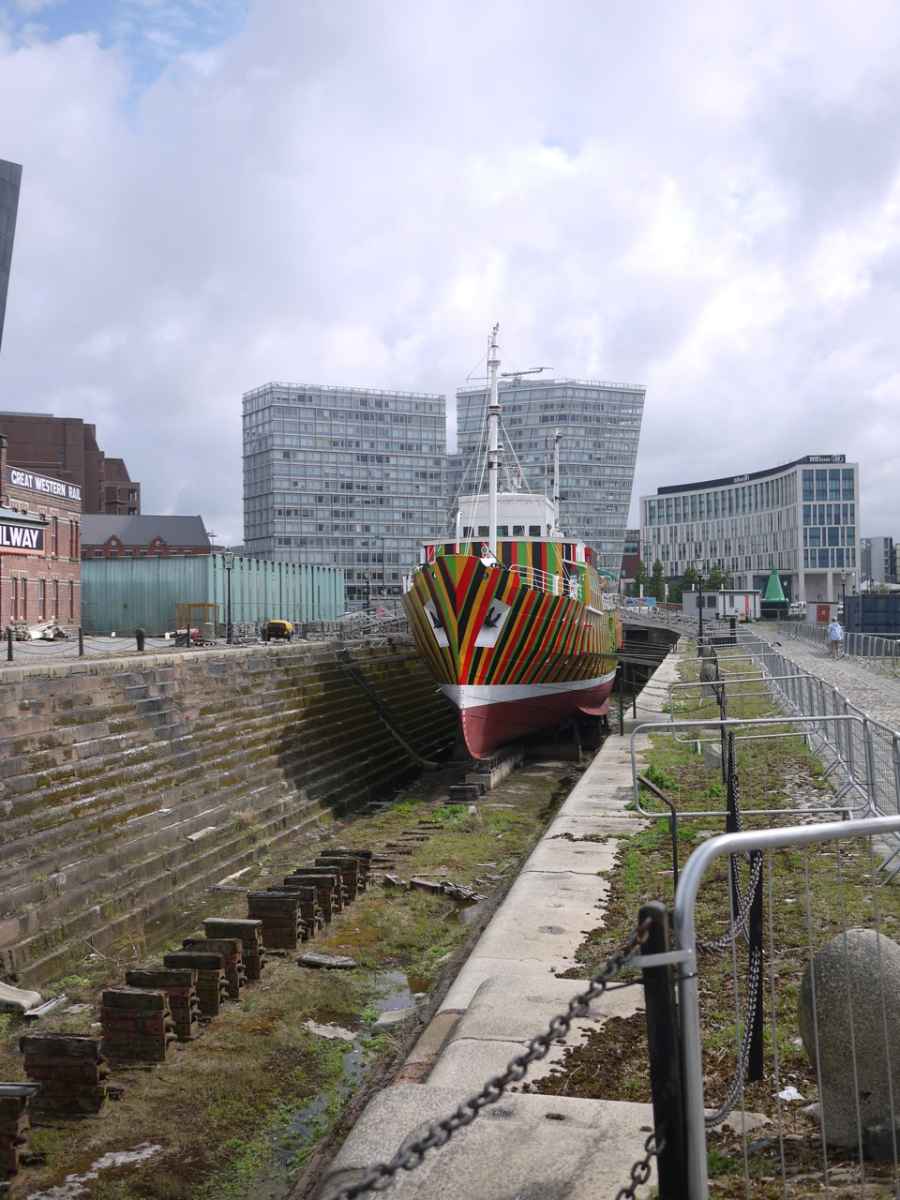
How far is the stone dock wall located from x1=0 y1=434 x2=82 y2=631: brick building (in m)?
23.4

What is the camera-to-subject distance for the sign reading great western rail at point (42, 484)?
140 ft

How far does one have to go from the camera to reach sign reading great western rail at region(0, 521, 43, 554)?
68.8 ft

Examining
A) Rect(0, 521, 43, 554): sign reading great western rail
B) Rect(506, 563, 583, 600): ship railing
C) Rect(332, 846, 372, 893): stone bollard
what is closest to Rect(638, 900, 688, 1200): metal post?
Rect(332, 846, 372, 893): stone bollard

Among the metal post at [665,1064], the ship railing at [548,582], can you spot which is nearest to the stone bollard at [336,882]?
the metal post at [665,1064]

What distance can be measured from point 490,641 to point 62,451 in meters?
77.5

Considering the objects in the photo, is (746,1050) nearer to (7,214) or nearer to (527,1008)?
(527,1008)

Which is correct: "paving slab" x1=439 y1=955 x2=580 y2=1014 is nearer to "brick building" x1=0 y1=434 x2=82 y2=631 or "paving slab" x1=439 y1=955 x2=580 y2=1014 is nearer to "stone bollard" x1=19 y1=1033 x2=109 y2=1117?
"stone bollard" x1=19 y1=1033 x2=109 y2=1117

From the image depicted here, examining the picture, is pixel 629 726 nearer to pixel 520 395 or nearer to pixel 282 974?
pixel 282 974

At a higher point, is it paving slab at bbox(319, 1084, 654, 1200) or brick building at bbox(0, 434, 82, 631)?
brick building at bbox(0, 434, 82, 631)

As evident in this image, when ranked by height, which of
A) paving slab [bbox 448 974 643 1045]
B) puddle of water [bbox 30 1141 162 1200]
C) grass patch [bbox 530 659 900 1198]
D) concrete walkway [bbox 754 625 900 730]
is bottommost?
puddle of water [bbox 30 1141 162 1200]

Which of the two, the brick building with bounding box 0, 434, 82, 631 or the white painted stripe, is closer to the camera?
the white painted stripe

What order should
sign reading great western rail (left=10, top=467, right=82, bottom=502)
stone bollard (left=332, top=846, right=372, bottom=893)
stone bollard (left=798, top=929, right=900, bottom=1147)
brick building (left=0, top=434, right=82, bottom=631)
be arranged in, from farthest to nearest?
sign reading great western rail (left=10, top=467, right=82, bottom=502), brick building (left=0, top=434, right=82, bottom=631), stone bollard (left=332, top=846, right=372, bottom=893), stone bollard (left=798, top=929, right=900, bottom=1147)

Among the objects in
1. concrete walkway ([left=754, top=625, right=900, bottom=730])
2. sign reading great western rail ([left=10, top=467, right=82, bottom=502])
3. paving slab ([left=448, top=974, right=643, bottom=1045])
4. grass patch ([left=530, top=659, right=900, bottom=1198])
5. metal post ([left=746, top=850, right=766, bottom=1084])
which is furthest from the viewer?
sign reading great western rail ([left=10, top=467, right=82, bottom=502])

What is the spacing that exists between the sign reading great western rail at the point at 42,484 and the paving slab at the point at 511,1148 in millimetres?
41844
